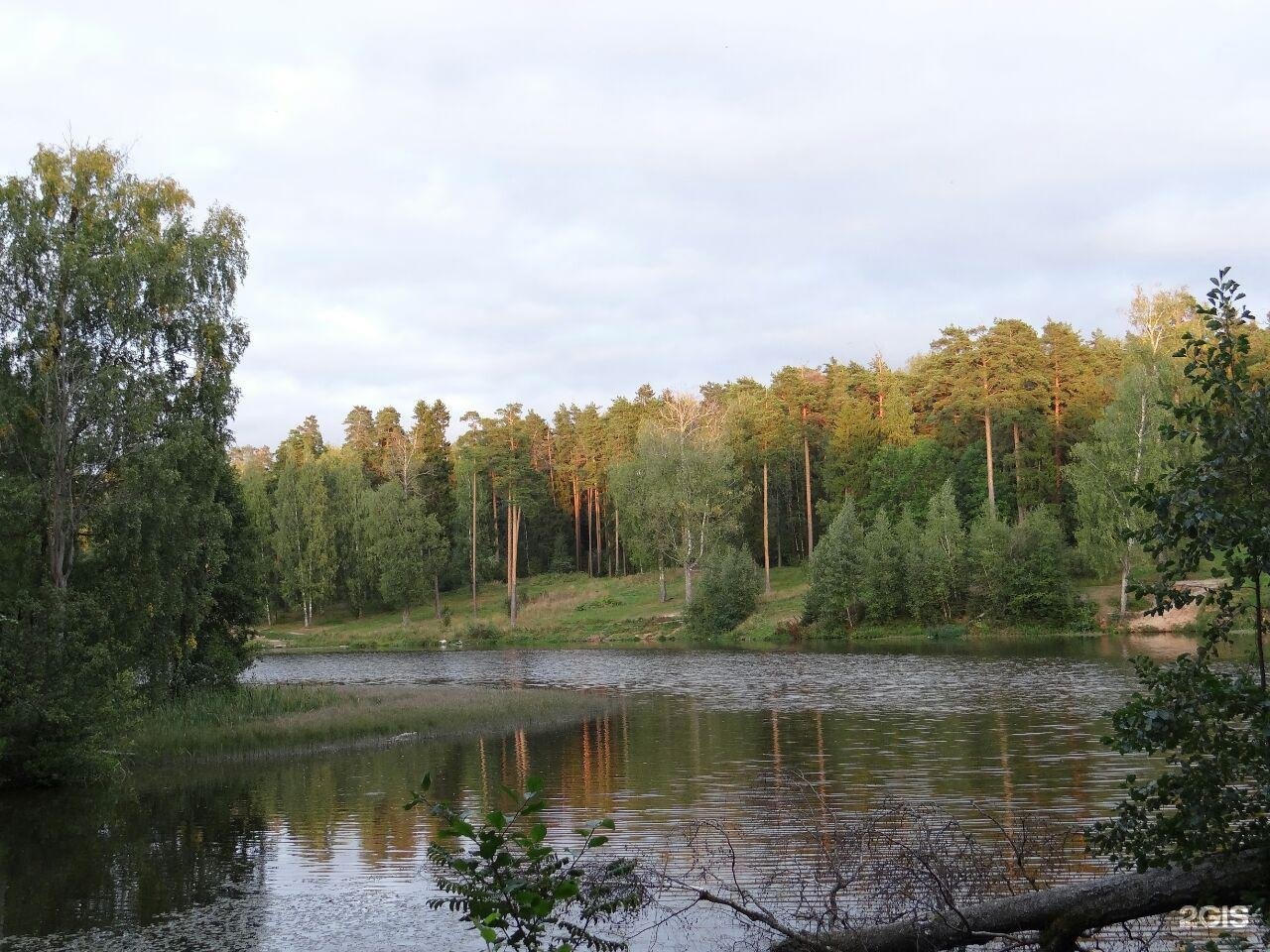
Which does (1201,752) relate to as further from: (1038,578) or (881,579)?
(881,579)

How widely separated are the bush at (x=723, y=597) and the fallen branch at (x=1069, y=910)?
63.9 metres

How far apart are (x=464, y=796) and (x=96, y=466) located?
13.1m

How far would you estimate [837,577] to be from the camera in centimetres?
6938

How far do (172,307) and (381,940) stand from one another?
22835mm

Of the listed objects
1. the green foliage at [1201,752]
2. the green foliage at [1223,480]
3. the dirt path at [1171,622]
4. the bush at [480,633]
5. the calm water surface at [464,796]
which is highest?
the green foliage at [1223,480]

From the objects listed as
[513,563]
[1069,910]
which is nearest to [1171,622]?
[513,563]

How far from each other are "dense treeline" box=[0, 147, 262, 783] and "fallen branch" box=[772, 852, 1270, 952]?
56.9 ft

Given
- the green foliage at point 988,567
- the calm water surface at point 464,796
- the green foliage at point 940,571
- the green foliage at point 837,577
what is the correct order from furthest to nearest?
the green foliage at point 837,577
the green foliage at point 940,571
the green foliage at point 988,567
the calm water surface at point 464,796

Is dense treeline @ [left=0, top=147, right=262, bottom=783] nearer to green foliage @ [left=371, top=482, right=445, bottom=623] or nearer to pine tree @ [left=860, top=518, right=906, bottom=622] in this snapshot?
pine tree @ [left=860, top=518, right=906, bottom=622]

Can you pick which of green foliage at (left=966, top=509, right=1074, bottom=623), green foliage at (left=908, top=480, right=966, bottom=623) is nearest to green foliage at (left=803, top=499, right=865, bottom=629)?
green foliage at (left=908, top=480, right=966, bottom=623)

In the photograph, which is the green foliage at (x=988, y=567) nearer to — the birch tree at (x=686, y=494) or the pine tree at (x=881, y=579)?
the pine tree at (x=881, y=579)

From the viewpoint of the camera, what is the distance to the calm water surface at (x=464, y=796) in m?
13.5

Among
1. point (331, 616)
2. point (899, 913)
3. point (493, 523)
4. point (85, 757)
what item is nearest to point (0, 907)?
point (85, 757)

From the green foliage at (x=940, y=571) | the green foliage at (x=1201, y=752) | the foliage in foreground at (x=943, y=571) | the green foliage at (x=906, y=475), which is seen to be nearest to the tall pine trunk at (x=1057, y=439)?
the foliage in foreground at (x=943, y=571)
